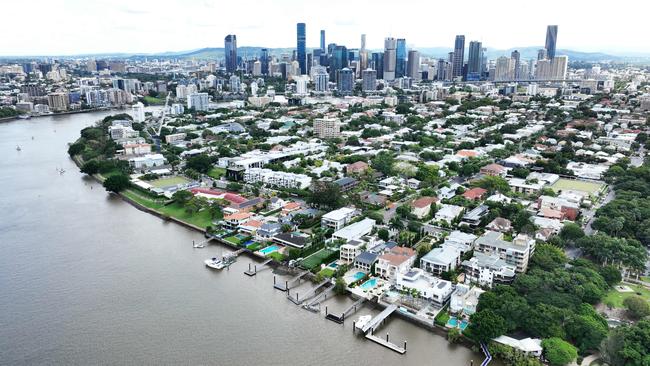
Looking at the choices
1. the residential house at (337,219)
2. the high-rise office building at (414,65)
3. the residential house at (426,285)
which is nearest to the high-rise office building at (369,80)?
the high-rise office building at (414,65)

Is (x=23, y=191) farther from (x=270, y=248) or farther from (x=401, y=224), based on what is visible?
(x=401, y=224)

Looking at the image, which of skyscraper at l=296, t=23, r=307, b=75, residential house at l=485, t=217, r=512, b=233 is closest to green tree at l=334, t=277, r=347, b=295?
residential house at l=485, t=217, r=512, b=233

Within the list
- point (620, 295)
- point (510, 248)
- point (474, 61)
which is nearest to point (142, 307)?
point (510, 248)

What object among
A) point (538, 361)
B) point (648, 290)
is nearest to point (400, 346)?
point (538, 361)

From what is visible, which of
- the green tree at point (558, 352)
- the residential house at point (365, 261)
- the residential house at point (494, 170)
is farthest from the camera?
the residential house at point (494, 170)

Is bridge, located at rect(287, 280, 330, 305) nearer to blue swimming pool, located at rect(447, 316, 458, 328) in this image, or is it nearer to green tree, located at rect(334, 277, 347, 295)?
green tree, located at rect(334, 277, 347, 295)

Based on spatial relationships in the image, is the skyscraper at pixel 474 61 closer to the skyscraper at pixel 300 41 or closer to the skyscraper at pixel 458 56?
the skyscraper at pixel 458 56

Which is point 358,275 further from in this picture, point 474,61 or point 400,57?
point 400,57
